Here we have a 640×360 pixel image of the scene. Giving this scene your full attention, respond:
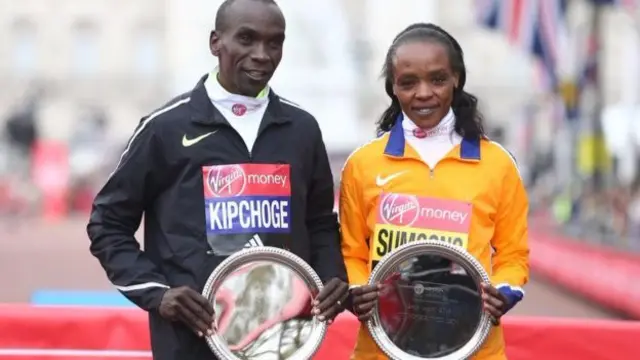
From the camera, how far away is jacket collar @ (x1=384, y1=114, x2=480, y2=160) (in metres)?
4.32

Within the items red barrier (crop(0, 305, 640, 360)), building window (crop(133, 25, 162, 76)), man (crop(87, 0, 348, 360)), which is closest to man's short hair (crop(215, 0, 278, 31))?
man (crop(87, 0, 348, 360))

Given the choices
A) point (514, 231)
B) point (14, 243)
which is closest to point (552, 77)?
point (14, 243)

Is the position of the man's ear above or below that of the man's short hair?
below

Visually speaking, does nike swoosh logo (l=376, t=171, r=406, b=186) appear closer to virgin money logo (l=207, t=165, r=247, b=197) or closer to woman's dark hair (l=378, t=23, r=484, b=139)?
woman's dark hair (l=378, t=23, r=484, b=139)

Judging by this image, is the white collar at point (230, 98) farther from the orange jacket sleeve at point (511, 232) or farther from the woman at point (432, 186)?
the orange jacket sleeve at point (511, 232)

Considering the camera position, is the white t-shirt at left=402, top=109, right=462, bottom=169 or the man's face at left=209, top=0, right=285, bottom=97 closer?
the man's face at left=209, top=0, right=285, bottom=97

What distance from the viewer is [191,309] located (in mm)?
3967

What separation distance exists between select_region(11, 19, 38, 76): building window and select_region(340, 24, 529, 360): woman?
75116 millimetres

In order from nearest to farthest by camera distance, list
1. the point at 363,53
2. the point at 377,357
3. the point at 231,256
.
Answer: the point at 231,256 → the point at 377,357 → the point at 363,53

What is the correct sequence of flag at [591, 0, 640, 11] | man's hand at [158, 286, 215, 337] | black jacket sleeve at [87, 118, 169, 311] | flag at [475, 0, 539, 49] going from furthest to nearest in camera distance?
flag at [475, 0, 539, 49], flag at [591, 0, 640, 11], black jacket sleeve at [87, 118, 169, 311], man's hand at [158, 286, 215, 337]

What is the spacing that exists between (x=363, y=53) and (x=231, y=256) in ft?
123

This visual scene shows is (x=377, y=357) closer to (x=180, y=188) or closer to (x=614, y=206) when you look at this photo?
(x=180, y=188)

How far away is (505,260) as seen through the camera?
14.1ft

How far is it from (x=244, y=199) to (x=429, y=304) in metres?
0.62
